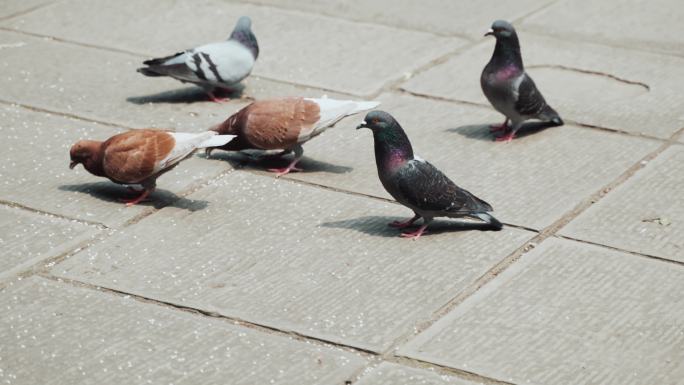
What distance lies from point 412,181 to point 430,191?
0.12 meters

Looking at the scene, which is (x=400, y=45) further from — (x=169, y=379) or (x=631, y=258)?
(x=169, y=379)

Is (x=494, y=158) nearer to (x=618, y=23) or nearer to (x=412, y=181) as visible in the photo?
(x=412, y=181)

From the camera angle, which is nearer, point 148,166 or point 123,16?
point 148,166

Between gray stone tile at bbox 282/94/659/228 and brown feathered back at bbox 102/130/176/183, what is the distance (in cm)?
101

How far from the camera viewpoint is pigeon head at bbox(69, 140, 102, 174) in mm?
7035

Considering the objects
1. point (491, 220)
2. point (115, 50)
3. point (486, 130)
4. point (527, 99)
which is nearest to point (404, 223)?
point (491, 220)

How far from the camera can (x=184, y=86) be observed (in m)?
9.38

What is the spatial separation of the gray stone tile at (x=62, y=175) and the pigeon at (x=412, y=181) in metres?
1.30

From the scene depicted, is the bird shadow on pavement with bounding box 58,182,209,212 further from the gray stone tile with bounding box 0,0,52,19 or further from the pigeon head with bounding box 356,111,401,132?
the gray stone tile with bounding box 0,0,52,19

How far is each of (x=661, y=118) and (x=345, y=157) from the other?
2382 millimetres

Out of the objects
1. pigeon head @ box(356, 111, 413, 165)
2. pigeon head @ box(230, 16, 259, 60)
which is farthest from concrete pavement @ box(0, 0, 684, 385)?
pigeon head @ box(356, 111, 413, 165)

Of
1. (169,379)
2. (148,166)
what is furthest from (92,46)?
(169,379)

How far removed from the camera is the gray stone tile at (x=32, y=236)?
21.2 feet

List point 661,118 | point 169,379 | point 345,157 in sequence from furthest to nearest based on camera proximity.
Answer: point 661,118 < point 345,157 < point 169,379
